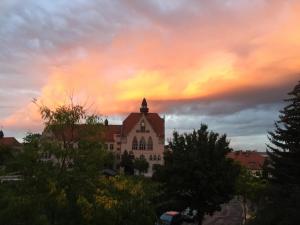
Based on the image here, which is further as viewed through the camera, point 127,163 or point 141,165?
point 127,163

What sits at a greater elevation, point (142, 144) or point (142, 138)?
point (142, 138)

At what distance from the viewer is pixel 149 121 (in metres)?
119

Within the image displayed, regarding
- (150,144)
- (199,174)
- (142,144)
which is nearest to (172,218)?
(199,174)

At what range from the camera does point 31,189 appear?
20.0 metres

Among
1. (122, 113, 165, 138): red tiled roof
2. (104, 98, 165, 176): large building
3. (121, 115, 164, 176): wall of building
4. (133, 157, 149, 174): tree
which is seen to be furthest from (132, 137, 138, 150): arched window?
(133, 157, 149, 174): tree

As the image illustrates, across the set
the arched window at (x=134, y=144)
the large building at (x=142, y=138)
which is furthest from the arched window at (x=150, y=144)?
the arched window at (x=134, y=144)

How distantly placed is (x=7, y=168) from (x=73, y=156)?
246cm

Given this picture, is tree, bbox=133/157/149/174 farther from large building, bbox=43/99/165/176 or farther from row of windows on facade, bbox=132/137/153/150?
row of windows on facade, bbox=132/137/153/150

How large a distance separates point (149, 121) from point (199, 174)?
82.9 meters

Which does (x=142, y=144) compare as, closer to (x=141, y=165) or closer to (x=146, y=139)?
(x=146, y=139)

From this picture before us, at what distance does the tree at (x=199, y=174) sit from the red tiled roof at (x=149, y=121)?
78.6 metres

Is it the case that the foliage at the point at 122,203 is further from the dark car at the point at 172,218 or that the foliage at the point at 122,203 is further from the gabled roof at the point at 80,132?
the dark car at the point at 172,218

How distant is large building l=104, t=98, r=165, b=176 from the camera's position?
115938 millimetres

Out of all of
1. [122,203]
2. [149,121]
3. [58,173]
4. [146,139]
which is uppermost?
[149,121]
